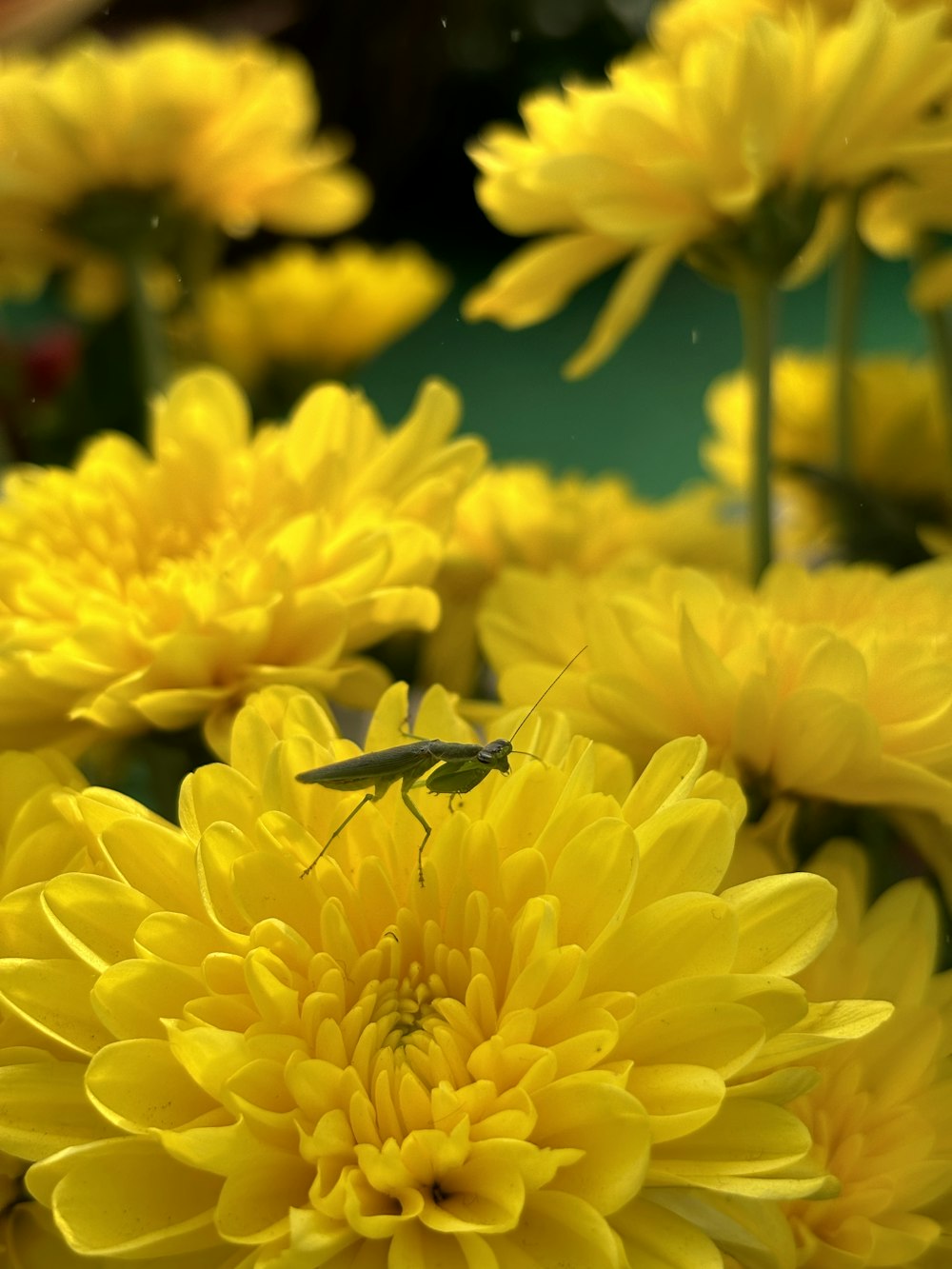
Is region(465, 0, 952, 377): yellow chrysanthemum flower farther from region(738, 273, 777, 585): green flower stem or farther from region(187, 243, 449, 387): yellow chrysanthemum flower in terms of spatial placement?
region(187, 243, 449, 387): yellow chrysanthemum flower

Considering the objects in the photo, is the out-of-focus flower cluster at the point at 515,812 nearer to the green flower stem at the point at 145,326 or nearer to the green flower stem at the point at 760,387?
the green flower stem at the point at 760,387

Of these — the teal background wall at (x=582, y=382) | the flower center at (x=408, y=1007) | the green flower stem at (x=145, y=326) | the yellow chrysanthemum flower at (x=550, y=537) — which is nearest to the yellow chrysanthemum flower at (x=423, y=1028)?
the flower center at (x=408, y=1007)

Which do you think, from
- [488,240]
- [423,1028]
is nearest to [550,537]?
[423,1028]

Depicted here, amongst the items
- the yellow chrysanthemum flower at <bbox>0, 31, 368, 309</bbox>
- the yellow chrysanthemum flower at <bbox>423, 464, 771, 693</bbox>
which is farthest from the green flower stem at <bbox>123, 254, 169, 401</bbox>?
the yellow chrysanthemum flower at <bbox>423, 464, 771, 693</bbox>

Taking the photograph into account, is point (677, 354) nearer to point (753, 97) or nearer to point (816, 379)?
point (816, 379)

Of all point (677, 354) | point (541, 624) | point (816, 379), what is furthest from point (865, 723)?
point (677, 354)

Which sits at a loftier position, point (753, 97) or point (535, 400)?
point (753, 97)
